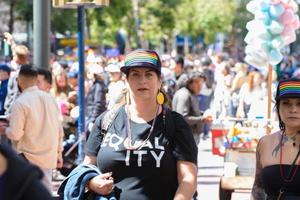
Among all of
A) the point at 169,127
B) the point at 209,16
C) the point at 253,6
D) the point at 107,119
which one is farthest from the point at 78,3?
the point at 209,16

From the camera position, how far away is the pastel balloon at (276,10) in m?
10.2

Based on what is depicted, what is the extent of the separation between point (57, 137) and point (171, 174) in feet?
14.2

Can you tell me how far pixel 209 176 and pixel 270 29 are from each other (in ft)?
12.6

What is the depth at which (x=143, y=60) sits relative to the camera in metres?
4.37

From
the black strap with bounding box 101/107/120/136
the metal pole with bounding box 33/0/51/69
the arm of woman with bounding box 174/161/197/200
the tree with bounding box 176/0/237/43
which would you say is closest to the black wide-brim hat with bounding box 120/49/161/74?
the black strap with bounding box 101/107/120/136

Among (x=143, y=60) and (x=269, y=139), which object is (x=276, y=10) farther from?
(x=143, y=60)

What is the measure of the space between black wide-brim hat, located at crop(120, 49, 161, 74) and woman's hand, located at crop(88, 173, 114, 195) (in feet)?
2.04

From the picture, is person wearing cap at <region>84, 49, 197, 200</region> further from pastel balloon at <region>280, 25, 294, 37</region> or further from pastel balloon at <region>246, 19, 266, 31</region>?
pastel balloon at <region>280, 25, 294, 37</region>

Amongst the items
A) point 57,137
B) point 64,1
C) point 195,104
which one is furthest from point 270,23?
point 57,137

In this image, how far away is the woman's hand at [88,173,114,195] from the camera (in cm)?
420

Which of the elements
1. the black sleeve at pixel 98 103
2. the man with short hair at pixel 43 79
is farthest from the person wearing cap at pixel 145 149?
the black sleeve at pixel 98 103

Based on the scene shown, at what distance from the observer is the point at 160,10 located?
52.9 meters

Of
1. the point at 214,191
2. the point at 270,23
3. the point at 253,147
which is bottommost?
the point at 214,191

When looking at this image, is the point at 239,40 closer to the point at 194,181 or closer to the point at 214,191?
the point at 214,191
